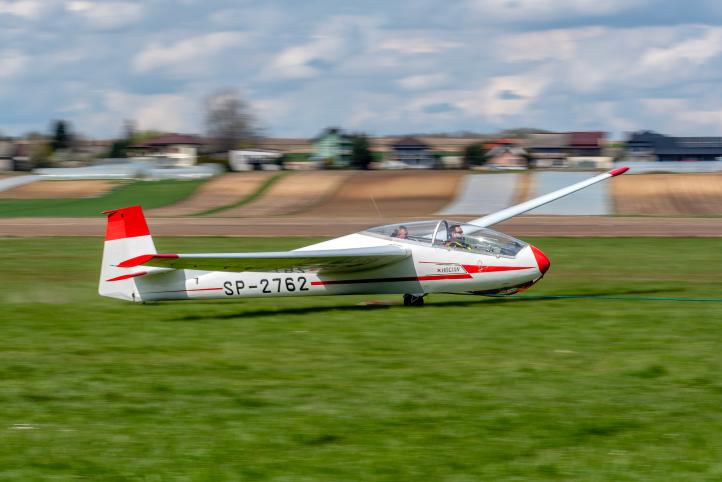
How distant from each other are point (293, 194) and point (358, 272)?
6223 cm

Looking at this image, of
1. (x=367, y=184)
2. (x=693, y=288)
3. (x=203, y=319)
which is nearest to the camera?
(x=203, y=319)

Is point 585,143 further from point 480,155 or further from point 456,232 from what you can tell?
point 456,232

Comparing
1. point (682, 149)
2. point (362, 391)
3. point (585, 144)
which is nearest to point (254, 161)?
point (585, 144)

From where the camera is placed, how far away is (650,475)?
781cm

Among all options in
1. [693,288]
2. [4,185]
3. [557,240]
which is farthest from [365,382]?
[4,185]

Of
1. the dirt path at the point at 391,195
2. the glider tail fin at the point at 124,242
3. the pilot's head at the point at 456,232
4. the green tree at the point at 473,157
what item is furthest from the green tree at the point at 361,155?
the glider tail fin at the point at 124,242

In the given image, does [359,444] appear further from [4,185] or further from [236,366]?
[4,185]

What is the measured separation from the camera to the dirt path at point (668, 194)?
61156mm

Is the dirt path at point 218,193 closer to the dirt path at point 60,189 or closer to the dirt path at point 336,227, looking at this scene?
the dirt path at point 60,189

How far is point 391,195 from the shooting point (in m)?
78.5

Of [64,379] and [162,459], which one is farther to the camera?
[64,379]

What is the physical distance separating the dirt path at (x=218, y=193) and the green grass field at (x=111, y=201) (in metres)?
1.21

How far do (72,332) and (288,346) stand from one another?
4037mm

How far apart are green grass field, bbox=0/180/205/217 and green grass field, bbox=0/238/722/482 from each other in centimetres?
5015
